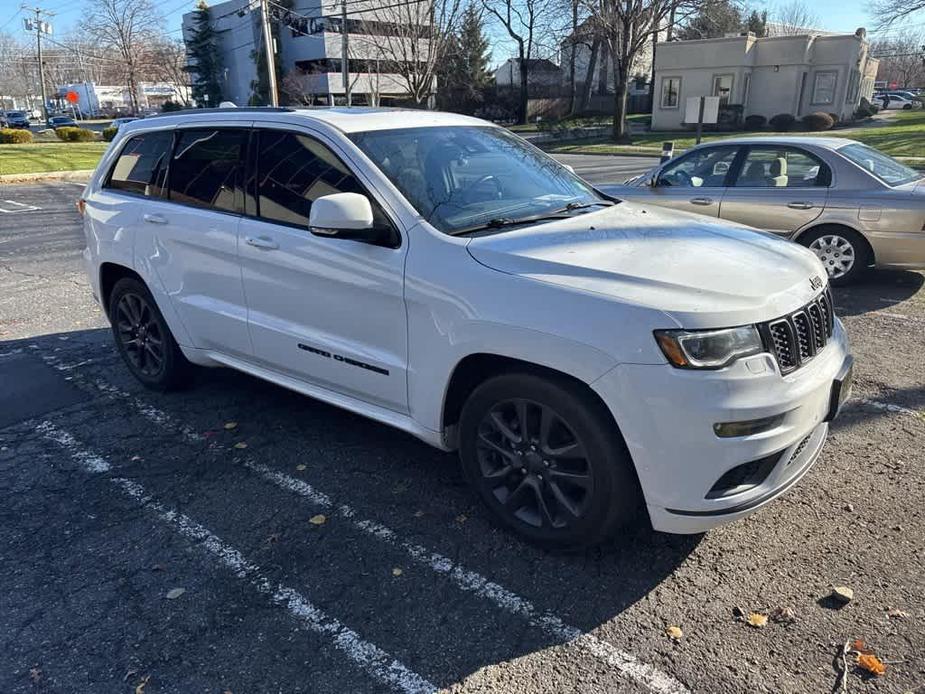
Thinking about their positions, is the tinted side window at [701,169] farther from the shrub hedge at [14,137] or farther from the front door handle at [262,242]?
the shrub hedge at [14,137]

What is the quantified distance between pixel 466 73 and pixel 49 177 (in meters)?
36.9

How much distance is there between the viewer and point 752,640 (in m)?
2.66

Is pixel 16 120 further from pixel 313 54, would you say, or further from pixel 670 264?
pixel 670 264

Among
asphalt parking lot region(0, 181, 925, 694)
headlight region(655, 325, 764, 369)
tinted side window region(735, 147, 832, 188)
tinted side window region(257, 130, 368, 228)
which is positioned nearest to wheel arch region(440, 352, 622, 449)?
headlight region(655, 325, 764, 369)

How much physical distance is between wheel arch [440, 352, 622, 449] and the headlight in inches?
13.5

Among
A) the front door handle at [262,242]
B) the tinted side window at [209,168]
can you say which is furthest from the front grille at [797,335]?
the tinted side window at [209,168]

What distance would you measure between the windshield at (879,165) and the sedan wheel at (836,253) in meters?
0.71

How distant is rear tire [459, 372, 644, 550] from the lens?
2.83m

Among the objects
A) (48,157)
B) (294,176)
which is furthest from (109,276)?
(48,157)

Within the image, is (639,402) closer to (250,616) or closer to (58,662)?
(250,616)

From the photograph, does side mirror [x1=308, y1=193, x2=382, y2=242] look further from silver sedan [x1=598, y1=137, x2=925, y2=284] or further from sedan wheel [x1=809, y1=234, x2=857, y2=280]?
sedan wheel [x1=809, y1=234, x2=857, y2=280]

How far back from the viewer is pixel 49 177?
2192 centimetres

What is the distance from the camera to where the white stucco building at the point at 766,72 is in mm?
39375

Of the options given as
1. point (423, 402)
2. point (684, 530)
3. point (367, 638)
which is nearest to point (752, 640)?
point (684, 530)
